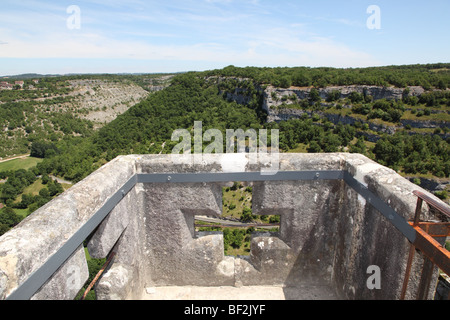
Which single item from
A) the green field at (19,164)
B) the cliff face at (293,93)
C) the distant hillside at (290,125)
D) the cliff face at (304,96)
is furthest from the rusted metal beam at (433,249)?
the green field at (19,164)

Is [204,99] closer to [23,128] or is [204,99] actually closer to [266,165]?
[23,128]

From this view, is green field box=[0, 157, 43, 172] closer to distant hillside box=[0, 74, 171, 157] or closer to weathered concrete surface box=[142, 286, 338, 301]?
distant hillside box=[0, 74, 171, 157]

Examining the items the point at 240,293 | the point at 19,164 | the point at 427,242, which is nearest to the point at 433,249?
the point at 427,242

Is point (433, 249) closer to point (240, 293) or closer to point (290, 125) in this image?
point (240, 293)

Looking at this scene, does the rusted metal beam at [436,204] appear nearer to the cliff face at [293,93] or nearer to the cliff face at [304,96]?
the cliff face at [304,96]

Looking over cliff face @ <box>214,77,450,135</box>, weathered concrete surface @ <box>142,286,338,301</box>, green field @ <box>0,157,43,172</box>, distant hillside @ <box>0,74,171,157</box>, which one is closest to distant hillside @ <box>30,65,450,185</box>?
cliff face @ <box>214,77,450,135</box>
